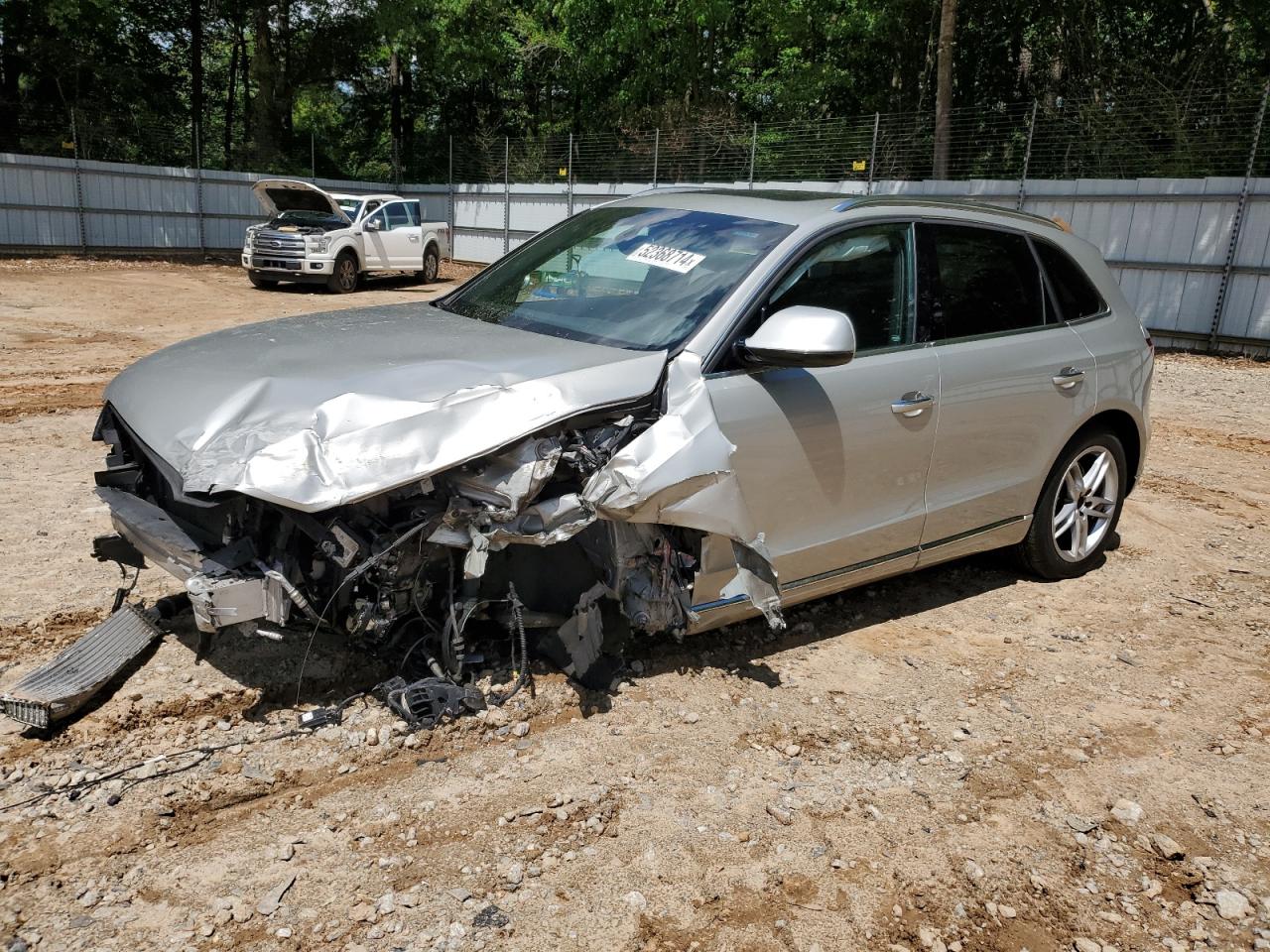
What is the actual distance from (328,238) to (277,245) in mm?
945

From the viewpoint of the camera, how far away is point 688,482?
10.7 feet

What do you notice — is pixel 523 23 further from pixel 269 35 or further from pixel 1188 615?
pixel 1188 615

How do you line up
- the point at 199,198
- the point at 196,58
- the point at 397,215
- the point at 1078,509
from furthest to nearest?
the point at 196,58, the point at 199,198, the point at 397,215, the point at 1078,509

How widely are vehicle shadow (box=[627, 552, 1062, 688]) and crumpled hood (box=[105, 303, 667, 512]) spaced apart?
1.25 m

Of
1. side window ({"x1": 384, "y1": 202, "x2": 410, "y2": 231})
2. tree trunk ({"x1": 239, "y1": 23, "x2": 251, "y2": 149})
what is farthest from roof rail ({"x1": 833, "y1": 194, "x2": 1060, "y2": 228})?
tree trunk ({"x1": 239, "y1": 23, "x2": 251, "y2": 149})

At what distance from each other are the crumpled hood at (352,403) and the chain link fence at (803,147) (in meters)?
15.3

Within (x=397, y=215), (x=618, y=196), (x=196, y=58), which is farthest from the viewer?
(x=196, y=58)

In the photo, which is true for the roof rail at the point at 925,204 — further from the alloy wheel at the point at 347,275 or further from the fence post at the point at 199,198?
the fence post at the point at 199,198

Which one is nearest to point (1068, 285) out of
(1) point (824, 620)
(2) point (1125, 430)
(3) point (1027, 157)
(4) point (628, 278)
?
(2) point (1125, 430)

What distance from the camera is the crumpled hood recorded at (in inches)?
116

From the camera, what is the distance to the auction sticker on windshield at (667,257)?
395cm

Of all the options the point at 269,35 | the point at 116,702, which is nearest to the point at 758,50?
the point at 269,35

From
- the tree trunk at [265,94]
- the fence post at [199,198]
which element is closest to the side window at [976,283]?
the fence post at [199,198]

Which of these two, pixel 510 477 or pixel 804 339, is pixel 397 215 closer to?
pixel 804 339
